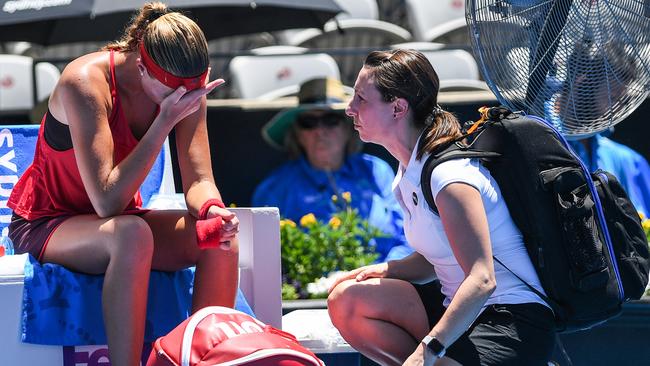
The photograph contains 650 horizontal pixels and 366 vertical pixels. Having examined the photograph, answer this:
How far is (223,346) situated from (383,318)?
22.1 inches

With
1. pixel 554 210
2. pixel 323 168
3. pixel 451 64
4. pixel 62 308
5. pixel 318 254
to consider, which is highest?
pixel 554 210

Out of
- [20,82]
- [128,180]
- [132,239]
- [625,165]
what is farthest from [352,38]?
[132,239]

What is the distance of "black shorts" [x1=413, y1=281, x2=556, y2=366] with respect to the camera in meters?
2.89

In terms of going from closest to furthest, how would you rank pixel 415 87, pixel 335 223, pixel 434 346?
pixel 434 346 < pixel 415 87 < pixel 335 223

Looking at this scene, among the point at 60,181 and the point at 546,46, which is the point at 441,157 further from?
the point at 60,181

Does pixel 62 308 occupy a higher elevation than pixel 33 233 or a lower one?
lower

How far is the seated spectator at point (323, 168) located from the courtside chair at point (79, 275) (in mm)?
1204

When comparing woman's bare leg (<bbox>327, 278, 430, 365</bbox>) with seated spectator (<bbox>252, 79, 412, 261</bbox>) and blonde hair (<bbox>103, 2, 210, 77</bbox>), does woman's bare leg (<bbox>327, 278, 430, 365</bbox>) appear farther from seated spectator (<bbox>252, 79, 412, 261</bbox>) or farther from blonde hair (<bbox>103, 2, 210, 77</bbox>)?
seated spectator (<bbox>252, 79, 412, 261</bbox>)

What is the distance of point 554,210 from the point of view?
9.60 feet

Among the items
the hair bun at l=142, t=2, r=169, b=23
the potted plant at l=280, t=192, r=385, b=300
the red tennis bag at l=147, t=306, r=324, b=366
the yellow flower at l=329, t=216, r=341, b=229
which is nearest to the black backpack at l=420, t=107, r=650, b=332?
the red tennis bag at l=147, t=306, r=324, b=366

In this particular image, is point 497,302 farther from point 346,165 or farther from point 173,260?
point 346,165

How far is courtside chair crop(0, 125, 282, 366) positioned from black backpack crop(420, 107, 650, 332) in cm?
78

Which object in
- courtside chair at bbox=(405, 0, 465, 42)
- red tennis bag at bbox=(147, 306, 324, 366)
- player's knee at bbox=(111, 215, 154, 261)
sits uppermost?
courtside chair at bbox=(405, 0, 465, 42)

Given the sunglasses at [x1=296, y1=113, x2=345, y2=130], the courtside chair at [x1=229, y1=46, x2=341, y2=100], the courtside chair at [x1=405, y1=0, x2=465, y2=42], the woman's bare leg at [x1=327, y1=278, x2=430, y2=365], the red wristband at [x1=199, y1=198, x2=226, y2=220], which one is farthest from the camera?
the courtside chair at [x1=405, y1=0, x2=465, y2=42]
